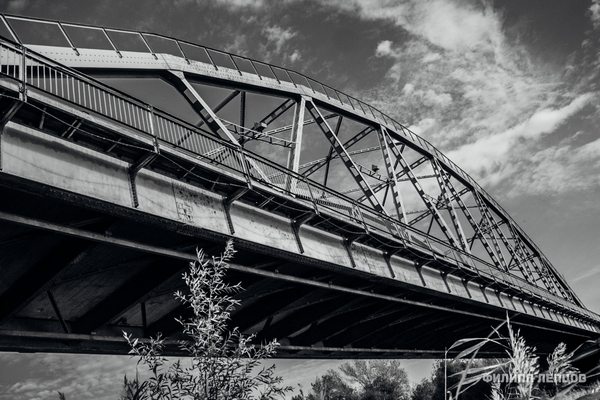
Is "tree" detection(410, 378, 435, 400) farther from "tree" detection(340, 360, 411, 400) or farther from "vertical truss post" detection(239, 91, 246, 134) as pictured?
"vertical truss post" detection(239, 91, 246, 134)

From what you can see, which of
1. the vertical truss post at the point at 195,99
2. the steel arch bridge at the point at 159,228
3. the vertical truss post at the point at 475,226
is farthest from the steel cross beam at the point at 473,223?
the vertical truss post at the point at 195,99

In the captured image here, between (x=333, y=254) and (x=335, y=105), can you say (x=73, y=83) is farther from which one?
(x=335, y=105)

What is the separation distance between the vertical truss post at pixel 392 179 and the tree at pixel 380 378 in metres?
41.5

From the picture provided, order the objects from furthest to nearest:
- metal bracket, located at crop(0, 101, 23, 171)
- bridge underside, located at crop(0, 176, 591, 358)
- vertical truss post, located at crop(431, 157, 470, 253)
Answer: vertical truss post, located at crop(431, 157, 470, 253)
bridge underside, located at crop(0, 176, 591, 358)
metal bracket, located at crop(0, 101, 23, 171)

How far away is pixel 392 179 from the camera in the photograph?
1011 inches

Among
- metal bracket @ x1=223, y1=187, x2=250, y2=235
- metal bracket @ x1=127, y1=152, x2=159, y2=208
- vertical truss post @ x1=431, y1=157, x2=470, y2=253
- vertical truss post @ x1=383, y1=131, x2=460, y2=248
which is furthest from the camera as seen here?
vertical truss post @ x1=431, y1=157, x2=470, y2=253

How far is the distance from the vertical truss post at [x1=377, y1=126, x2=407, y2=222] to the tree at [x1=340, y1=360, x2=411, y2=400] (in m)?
41.5

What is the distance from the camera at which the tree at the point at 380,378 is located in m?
61.8

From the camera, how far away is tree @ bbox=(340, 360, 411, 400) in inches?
2431

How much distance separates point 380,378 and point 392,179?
1789 inches

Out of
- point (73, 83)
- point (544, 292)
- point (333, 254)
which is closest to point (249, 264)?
point (333, 254)

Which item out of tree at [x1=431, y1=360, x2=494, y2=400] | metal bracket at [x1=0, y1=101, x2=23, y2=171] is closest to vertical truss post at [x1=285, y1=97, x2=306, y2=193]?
metal bracket at [x1=0, y1=101, x2=23, y2=171]

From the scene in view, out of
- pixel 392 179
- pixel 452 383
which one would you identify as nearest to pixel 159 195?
pixel 392 179

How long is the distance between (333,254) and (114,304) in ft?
21.1
